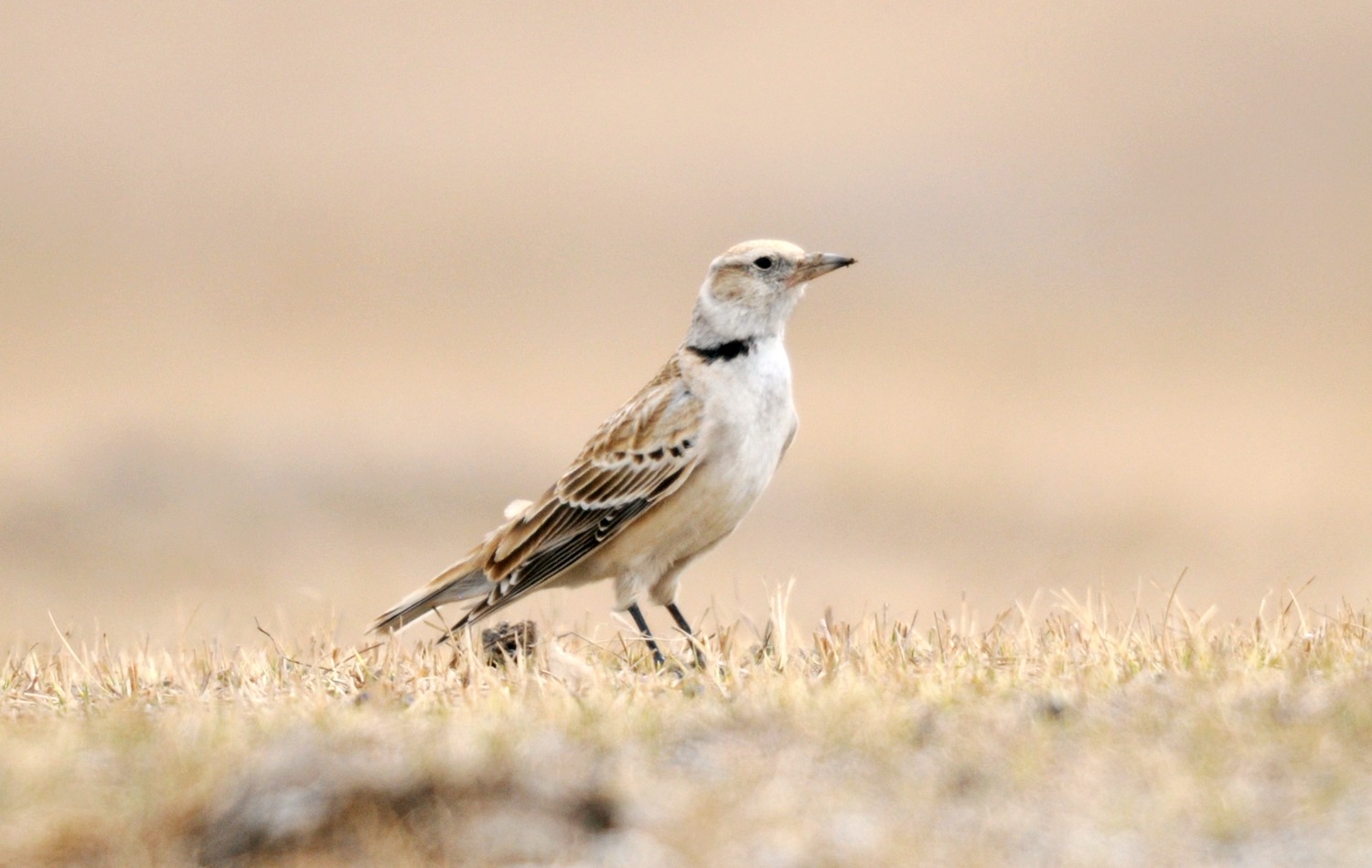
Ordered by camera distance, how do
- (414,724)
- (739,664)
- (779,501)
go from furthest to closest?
(779,501)
(739,664)
(414,724)

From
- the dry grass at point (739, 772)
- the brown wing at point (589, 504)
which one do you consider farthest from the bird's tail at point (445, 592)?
the dry grass at point (739, 772)

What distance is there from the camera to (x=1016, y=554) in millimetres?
25641

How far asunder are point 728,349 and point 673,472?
0.76 metres

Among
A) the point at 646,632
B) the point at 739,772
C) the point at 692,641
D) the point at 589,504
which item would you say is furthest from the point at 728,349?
the point at 739,772

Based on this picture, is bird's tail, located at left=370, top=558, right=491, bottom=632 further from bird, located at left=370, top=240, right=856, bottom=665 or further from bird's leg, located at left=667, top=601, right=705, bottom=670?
bird's leg, located at left=667, top=601, right=705, bottom=670

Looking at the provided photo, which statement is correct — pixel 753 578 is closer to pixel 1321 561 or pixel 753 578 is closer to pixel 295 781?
pixel 1321 561

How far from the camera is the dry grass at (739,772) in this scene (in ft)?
18.2

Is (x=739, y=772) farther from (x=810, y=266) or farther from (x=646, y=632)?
(x=810, y=266)

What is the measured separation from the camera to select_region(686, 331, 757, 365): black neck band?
9336 mm

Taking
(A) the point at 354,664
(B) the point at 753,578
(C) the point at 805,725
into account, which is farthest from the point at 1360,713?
(B) the point at 753,578

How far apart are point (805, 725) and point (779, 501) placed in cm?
2199

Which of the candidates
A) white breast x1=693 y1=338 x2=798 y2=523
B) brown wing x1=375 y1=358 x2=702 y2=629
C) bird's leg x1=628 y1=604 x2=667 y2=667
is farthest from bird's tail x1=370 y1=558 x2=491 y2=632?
white breast x1=693 y1=338 x2=798 y2=523

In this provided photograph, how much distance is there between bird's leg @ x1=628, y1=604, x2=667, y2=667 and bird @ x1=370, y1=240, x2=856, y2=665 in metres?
0.01

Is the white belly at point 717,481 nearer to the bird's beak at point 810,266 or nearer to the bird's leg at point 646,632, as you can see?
the bird's leg at point 646,632
